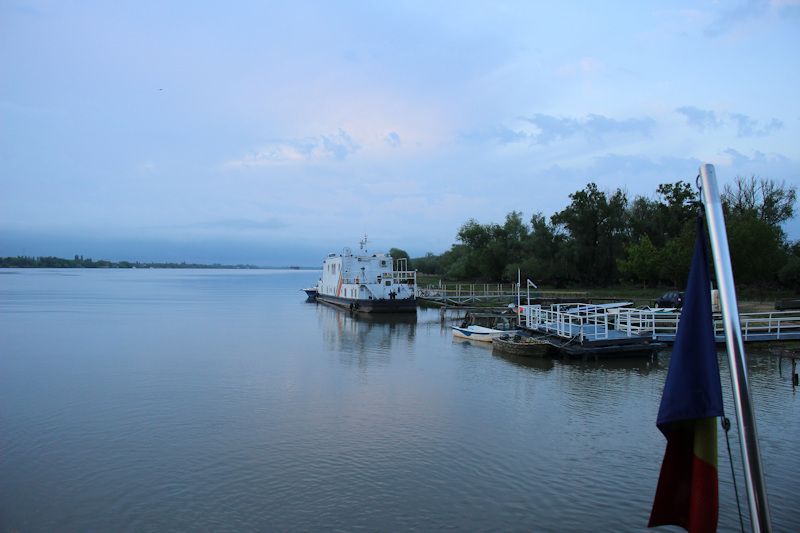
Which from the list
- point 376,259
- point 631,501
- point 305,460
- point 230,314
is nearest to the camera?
point 631,501

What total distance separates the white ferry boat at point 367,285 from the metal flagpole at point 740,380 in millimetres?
44448

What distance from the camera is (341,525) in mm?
10086

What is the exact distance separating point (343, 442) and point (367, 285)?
37526mm

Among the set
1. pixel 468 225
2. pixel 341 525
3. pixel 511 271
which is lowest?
pixel 341 525

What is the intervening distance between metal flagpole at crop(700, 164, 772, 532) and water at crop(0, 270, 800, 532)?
6004 mm

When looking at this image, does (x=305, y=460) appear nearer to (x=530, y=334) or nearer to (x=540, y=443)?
(x=540, y=443)

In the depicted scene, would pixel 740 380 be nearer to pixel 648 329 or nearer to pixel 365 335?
pixel 648 329

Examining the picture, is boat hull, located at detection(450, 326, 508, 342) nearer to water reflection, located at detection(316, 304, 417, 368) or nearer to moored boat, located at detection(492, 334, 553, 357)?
moored boat, located at detection(492, 334, 553, 357)

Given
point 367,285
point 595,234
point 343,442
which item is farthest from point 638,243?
point 343,442

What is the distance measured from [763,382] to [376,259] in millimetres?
37938

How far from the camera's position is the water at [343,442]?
10.6m

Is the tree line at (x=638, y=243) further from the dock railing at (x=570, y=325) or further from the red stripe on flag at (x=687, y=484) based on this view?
the red stripe on flag at (x=687, y=484)

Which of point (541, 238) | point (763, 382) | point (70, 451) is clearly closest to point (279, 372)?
point (70, 451)

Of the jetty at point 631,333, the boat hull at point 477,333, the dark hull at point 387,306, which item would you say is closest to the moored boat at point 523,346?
the jetty at point 631,333
